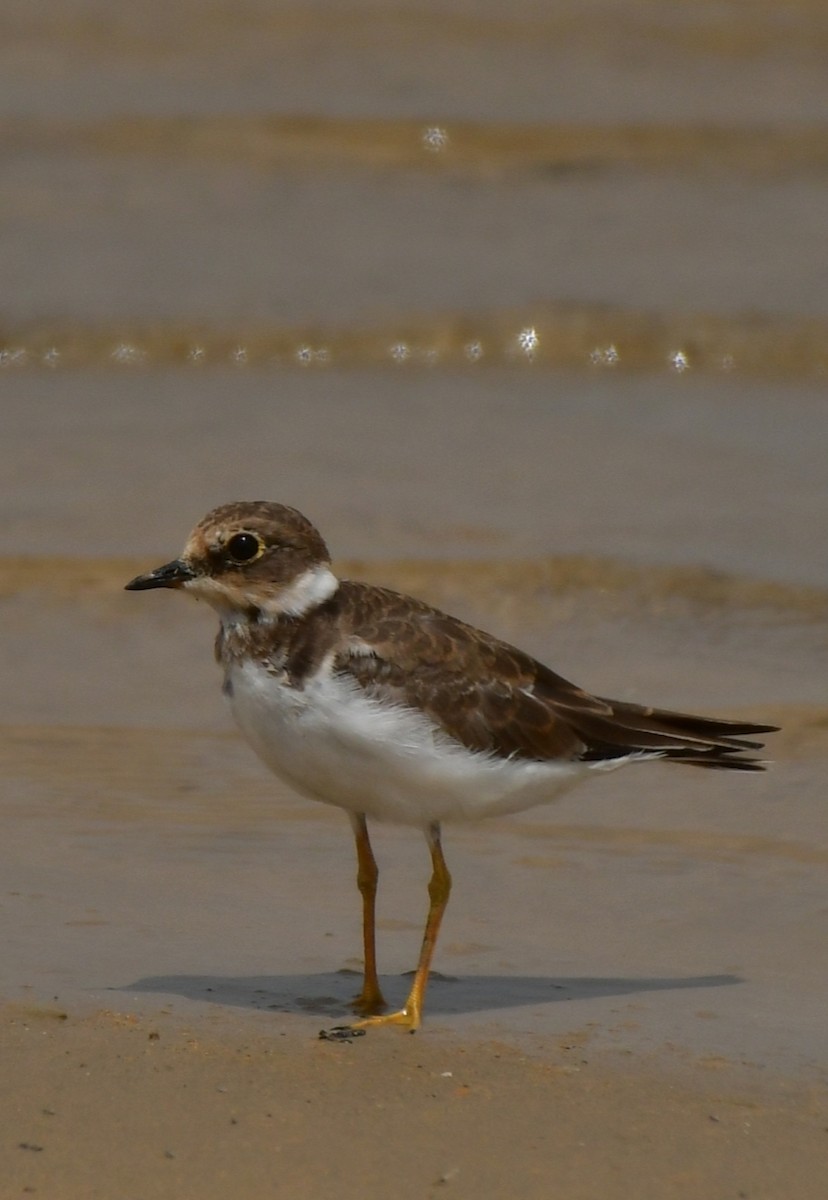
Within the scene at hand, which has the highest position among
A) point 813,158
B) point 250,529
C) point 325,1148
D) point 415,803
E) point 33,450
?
point 813,158

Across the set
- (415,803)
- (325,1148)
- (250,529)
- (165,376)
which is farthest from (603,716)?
(165,376)

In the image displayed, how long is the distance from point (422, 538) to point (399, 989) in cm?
494

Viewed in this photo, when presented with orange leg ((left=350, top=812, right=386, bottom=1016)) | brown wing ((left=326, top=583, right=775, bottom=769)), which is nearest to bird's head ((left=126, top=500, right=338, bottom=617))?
brown wing ((left=326, top=583, right=775, bottom=769))

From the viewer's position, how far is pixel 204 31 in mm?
19781

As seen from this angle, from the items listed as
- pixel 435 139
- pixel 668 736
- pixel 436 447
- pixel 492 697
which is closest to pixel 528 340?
pixel 436 447

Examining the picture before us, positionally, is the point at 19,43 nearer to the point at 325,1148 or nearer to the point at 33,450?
the point at 33,450

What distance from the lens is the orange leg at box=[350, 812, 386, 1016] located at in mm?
5594

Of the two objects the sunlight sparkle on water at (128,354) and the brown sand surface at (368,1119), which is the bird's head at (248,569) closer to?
the brown sand surface at (368,1119)

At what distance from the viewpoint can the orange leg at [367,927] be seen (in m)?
5.59

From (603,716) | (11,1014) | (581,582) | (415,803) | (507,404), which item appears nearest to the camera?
(11,1014)

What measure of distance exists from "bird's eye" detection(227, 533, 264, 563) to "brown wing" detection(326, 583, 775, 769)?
0.91 feet

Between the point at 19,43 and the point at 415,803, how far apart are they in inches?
608

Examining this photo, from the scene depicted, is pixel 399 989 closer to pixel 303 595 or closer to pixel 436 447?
pixel 303 595

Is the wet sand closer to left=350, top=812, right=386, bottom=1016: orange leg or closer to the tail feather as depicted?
left=350, top=812, right=386, bottom=1016: orange leg
